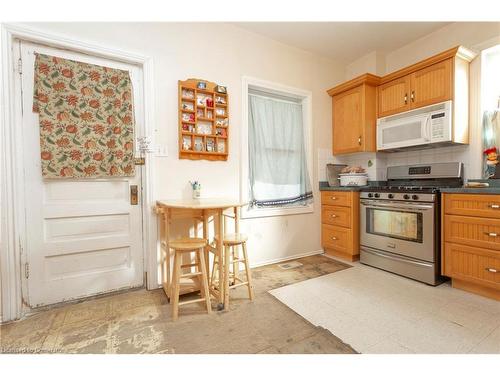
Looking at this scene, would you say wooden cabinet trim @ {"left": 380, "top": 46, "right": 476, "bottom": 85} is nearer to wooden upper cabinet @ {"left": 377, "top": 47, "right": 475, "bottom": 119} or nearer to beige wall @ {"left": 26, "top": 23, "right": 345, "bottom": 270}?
wooden upper cabinet @ {"left": 377, "top": 47, "right": 475, "bottom": 119}

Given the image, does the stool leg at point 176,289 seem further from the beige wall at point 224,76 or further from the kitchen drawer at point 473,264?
the kitchen drawer at point 473,264

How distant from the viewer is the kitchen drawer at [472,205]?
1.94 meters

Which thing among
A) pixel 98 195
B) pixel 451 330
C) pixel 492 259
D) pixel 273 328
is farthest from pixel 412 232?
pixel 98 195

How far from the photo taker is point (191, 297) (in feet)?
6.91

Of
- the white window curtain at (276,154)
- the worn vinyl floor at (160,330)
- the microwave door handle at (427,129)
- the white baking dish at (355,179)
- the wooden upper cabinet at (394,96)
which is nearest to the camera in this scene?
the worn vinyl floor at (160,330)

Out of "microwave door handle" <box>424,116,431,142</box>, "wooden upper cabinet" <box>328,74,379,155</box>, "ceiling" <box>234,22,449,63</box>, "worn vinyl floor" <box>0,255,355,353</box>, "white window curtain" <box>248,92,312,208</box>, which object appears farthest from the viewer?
"wooden upper cabinet" <box>328,74,379,155</box>

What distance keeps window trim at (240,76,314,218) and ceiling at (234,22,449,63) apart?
56 centimetres

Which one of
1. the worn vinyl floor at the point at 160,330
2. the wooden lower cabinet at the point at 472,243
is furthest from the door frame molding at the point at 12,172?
the wooden lower cabinet at the point at 472,243

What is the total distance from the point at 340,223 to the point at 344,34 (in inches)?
90.4

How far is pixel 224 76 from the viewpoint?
2625mm

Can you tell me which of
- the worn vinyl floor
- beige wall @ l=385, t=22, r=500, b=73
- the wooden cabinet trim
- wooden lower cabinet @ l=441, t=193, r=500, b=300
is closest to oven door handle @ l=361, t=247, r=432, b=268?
wooden lower cabinet @ l=441, t=193, r=500, b=300

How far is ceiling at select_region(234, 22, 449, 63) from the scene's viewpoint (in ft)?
8.89

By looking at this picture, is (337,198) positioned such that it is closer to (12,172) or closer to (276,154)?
(276,154)

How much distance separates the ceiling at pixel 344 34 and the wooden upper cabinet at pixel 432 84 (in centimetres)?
59
